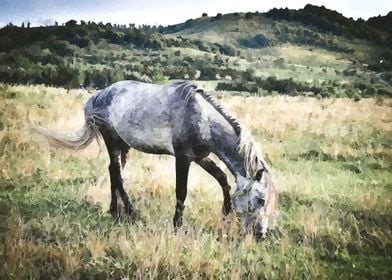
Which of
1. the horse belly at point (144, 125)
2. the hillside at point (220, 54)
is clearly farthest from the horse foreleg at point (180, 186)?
the hillside at point (220, 54)

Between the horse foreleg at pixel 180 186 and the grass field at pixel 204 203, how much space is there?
10 cm

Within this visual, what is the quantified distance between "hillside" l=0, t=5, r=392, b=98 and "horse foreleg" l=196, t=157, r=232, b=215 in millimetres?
630

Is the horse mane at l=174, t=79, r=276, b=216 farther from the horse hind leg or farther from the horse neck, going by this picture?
the horse hind leg

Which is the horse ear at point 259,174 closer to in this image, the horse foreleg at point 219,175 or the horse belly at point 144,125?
the horse foreleg at point 219,175

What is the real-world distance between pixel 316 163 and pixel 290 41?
1124 mm

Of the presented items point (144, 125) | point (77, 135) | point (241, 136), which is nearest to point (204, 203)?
point (241, 136)

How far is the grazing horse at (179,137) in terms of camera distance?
3.19 meters

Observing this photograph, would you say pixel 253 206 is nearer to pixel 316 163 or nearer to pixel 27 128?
pixel 316 163

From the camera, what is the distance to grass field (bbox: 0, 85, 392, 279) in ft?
9.67

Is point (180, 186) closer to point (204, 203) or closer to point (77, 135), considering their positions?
point (204, 203)

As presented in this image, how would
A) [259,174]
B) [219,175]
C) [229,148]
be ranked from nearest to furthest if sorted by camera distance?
[259,174]
[229,148]
[219,175]

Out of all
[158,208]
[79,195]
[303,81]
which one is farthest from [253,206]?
[79,195]

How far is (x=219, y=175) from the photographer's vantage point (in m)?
3.51

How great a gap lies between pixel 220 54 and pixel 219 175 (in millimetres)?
1050
